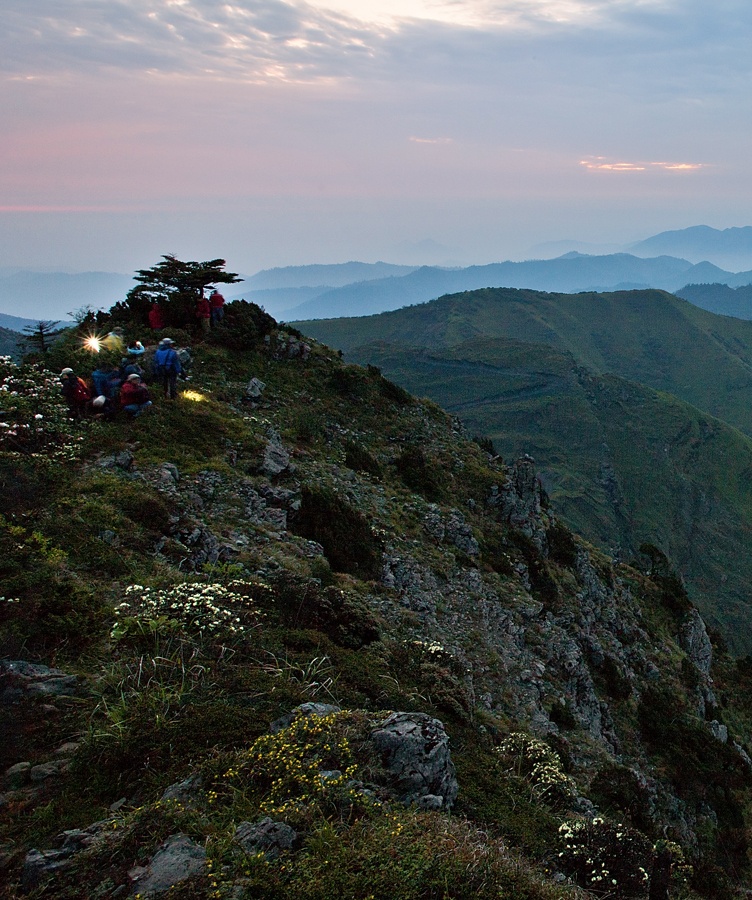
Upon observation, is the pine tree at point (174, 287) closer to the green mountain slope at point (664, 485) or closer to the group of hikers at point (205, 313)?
the group of hikers at point (205, 313)

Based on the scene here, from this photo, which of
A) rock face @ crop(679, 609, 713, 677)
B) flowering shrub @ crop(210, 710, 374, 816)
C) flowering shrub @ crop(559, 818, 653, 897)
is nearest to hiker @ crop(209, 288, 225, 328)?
flowering shrub @ crop(210, 710, 374, 816)

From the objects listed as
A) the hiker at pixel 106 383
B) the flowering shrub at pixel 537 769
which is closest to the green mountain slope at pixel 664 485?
the flowering shrub at pixel 537 769

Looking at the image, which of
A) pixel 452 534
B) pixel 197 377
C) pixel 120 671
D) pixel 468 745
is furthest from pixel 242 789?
pixel 197 377

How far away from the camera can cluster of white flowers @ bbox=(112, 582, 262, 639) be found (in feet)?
29.2

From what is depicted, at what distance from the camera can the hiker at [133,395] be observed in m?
17.2

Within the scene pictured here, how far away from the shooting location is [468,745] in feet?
32.1

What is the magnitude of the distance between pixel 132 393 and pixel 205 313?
1029 cm

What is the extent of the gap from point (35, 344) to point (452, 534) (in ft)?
59.9

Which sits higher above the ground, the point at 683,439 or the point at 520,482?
the point at 520,482

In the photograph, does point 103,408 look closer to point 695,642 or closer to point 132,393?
point 132,393

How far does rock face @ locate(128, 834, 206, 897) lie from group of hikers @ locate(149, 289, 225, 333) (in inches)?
933

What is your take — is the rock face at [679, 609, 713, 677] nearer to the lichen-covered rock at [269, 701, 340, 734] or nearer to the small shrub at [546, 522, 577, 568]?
the small shrub at [546, 522, 577, 568]

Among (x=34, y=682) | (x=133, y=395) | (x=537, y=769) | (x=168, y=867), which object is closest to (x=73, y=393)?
(x=133, y=395)

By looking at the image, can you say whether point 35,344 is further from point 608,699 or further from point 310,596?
point 608,699
